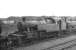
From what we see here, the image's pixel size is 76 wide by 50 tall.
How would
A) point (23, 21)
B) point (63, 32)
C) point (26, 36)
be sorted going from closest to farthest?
point (26, 36)
point (23, 21)
point (63, 32)

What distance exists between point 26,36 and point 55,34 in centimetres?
335

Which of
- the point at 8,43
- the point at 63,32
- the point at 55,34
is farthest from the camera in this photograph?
the point at 63,32

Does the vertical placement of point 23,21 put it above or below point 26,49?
above

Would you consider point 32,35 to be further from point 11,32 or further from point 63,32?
point 63,32

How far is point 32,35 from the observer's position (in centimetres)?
903

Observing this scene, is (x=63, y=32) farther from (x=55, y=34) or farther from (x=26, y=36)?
(x=26, y=36)

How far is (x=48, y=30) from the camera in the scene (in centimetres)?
1024

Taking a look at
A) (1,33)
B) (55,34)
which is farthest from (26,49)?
(55,34)

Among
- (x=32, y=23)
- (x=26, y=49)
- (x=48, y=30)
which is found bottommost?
(x=26, y=49)

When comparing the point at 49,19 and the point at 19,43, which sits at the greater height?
the point at 49,19

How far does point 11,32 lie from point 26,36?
1.37 meters

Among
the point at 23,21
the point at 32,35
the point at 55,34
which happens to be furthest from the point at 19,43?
the point at 55,34

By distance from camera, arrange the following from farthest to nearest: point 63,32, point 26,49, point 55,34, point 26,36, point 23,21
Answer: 1. point 63,32
2. point 55,34
3. point 23,21
4. point 26,36
5. point 26,49

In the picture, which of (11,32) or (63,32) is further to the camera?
(63,32)
